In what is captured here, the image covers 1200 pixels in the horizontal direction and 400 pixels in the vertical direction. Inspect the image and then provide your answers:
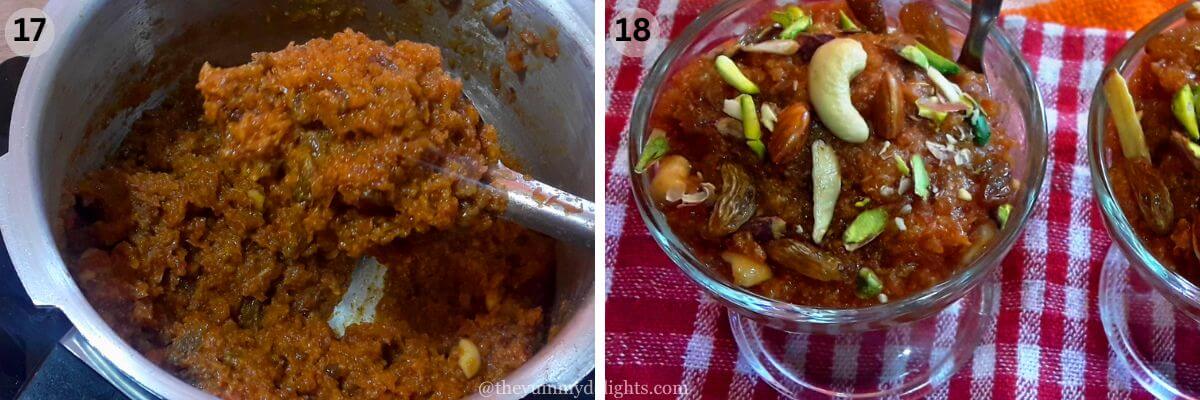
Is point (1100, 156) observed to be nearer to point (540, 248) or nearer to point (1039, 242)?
point (1039, 242)

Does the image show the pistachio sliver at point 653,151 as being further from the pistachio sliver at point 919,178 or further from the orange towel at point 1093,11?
the orange towel at point 1093,11

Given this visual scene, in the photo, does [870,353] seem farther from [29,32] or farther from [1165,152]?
[29,32]

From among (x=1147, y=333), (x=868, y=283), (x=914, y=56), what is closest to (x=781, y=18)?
(x=914, y=56)

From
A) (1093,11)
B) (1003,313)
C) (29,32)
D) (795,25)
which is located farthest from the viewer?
(1093,11)

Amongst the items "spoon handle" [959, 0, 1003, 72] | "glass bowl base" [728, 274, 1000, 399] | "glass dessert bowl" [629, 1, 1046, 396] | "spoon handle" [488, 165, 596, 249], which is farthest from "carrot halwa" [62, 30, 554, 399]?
Answer: "spoon handle" [959, 0, 1003, 72]

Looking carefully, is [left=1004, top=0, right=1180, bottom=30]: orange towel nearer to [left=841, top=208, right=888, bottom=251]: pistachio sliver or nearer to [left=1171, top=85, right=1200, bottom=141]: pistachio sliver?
[left=1171, top=85, right=1200, bottom=141]: pistachio sliver

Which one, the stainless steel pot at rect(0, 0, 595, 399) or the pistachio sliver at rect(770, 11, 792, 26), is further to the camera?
the pistachio sliver at rect(770, 11, 792, 26)
